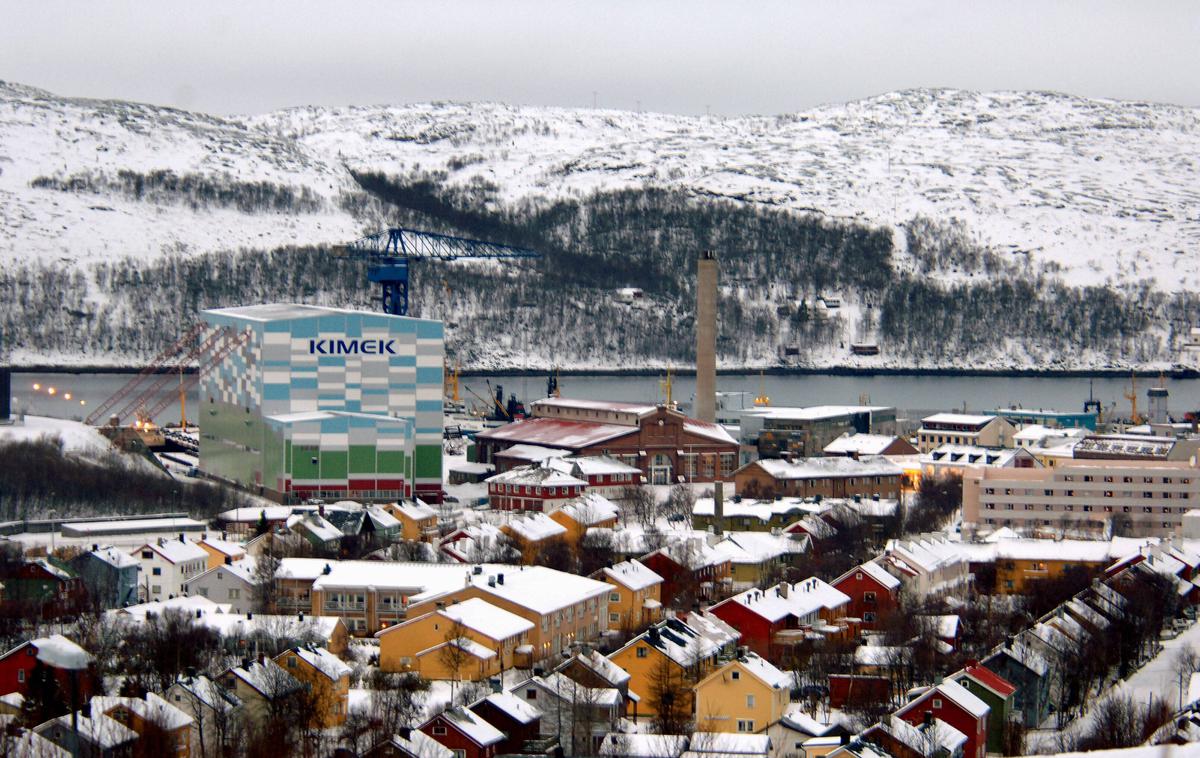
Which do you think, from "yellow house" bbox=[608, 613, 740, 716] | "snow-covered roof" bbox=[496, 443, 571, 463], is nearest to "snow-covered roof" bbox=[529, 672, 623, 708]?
"yellow house" bbox=[608, 613, 740, 716]

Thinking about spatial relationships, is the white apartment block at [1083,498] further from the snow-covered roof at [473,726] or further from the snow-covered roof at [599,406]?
the snow-covered roof at [473,726]

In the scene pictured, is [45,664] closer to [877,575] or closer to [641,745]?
[641,745]

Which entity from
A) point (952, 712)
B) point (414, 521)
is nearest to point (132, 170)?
point (414, 521)

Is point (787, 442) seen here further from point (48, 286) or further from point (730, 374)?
point (48, 286)

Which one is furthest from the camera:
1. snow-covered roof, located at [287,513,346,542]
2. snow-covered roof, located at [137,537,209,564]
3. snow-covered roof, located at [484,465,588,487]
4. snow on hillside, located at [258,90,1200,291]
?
snow on hillside, located at [258,90,1200,291]

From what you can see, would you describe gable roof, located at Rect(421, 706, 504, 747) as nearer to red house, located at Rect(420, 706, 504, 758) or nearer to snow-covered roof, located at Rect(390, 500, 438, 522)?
red house, located at Rect(420, 706, 504, 758)

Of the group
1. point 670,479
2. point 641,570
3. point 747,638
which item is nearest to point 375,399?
point 670,479
